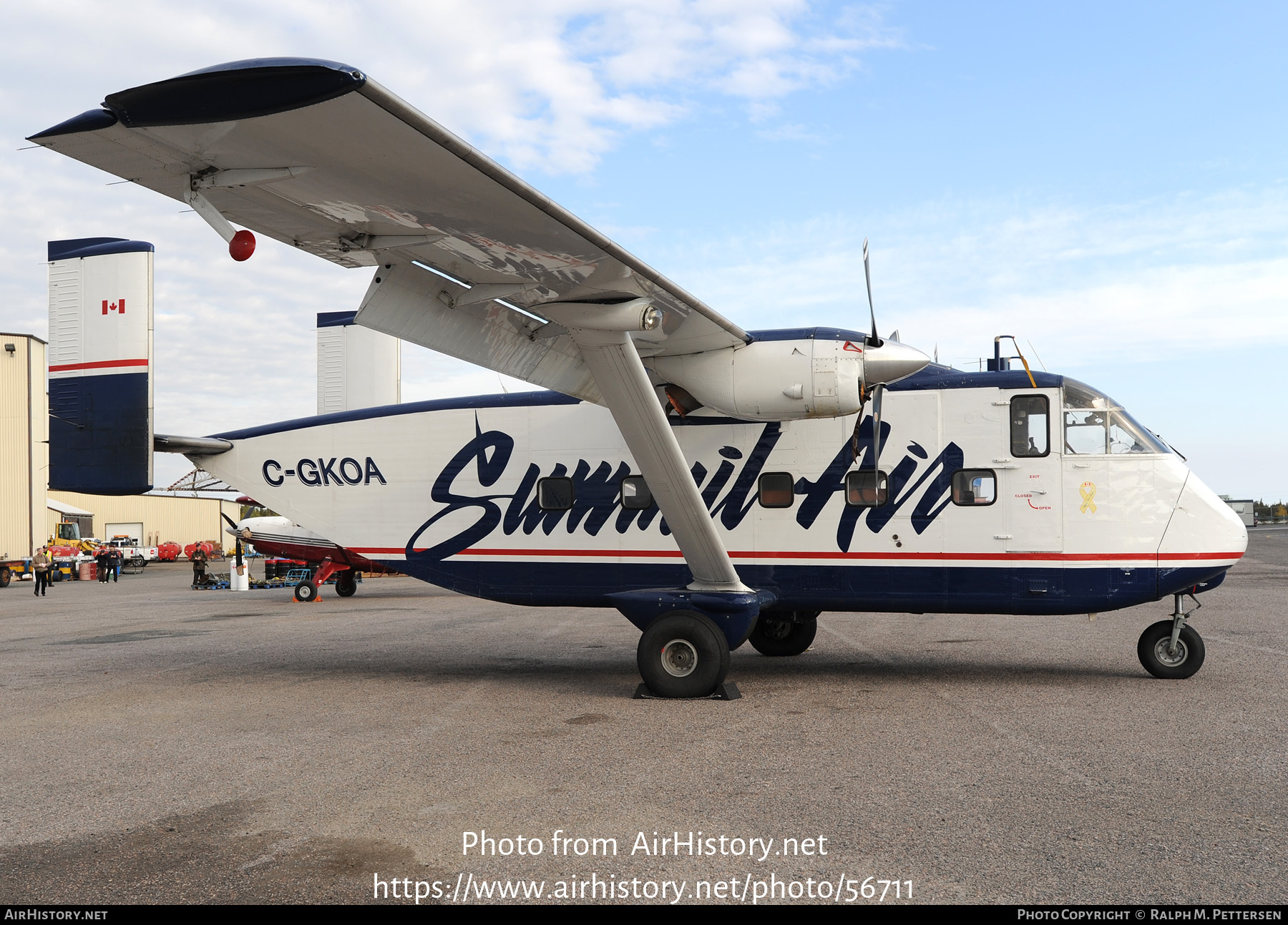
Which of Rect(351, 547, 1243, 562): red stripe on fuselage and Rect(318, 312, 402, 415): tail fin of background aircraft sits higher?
Rect(318, 312, 402, 415): tail fin of background aircraft

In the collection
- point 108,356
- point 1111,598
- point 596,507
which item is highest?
point 108,356

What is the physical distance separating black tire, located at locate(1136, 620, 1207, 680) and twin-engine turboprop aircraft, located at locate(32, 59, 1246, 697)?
30 mm

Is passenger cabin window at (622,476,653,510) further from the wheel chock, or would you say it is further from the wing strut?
the wheel chock

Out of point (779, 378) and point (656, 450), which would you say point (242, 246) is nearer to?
point (656, 450)

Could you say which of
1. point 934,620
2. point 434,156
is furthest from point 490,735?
point 934,620

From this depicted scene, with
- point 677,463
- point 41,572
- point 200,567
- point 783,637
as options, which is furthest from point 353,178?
point 41,572

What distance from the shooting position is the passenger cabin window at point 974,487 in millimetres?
9383

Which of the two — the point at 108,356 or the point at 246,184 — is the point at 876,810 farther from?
the point at 108,356

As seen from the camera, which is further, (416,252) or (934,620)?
(934,620)

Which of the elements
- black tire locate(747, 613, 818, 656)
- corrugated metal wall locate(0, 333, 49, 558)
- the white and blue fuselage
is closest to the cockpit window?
the white and blue fuselage

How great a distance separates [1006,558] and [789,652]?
3.33m

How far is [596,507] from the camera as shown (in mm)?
10305

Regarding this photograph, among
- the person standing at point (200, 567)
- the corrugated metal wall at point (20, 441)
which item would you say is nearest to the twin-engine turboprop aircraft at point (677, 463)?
the person standing at point (200, 567)

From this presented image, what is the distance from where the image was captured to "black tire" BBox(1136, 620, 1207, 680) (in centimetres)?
928
